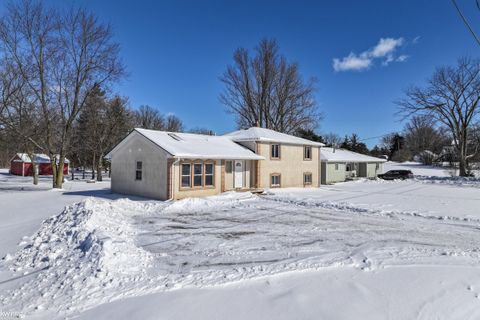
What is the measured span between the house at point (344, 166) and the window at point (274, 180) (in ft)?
30.5

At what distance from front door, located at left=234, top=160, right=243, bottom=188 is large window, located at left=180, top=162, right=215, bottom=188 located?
8.40ft

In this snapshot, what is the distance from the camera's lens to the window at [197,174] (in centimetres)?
1708

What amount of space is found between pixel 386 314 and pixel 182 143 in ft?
50.9

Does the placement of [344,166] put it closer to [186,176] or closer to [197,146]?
[197,146]

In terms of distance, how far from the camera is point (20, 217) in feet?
37.2

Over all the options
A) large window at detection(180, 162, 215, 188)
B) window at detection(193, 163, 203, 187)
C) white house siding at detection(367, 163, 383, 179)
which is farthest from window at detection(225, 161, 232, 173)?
white house siding at detection(367, 163, 383, 179)

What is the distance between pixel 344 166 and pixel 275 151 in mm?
14128

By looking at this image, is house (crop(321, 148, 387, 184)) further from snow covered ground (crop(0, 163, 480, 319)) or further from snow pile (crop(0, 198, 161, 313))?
snow pile (crop(0, 198, 161, 313))

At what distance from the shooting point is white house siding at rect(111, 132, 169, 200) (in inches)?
643

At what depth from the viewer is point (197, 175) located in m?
17.2

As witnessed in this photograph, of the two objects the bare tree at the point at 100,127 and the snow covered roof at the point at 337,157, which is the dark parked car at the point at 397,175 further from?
the bare tree at the point at 100,127

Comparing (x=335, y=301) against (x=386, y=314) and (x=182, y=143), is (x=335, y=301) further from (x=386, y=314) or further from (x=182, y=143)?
(x=182, y=143)

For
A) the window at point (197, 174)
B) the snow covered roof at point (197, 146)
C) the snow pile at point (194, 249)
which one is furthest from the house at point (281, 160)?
the snow pile at point (194, 249)

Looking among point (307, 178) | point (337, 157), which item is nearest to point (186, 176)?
point (307, 178)
